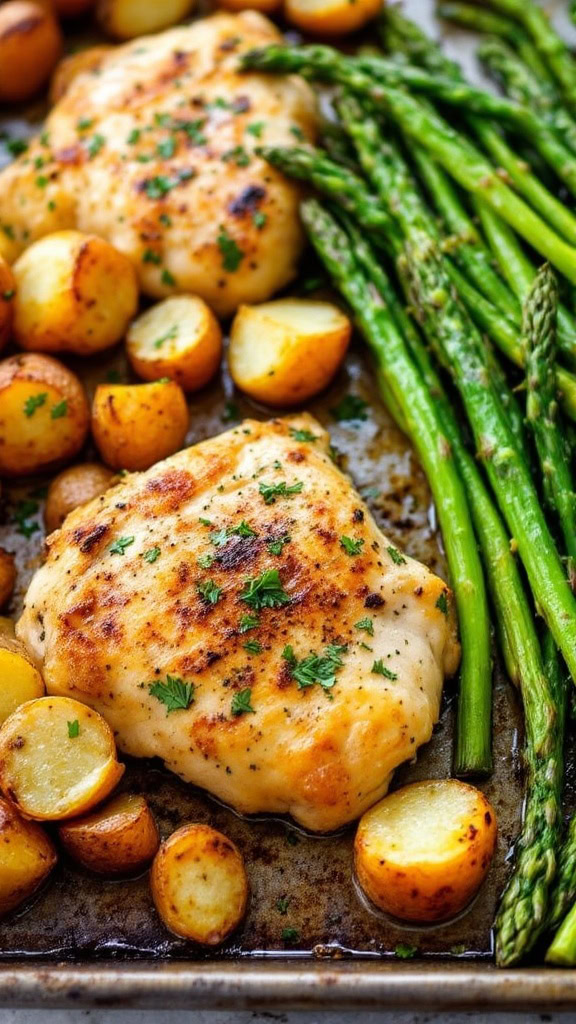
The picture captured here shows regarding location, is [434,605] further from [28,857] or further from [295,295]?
[295,295]

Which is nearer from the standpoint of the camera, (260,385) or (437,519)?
(437,519)

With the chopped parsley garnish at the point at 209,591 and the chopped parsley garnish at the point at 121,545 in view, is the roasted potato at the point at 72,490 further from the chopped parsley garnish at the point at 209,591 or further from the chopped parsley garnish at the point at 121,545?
the chopped parsley garnish at the point at 209,591

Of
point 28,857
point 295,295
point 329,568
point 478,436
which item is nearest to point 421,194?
point 295,295

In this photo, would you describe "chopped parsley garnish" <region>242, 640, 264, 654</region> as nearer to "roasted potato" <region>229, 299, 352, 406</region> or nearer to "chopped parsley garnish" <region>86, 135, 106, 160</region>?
"roasted potato" <region>229, 299, 352, 406</region>

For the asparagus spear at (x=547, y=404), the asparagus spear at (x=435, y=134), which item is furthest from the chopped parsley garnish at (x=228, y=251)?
the asparagus spear at (x=547, y=404)

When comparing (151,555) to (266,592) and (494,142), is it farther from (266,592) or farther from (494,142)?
(494,142)

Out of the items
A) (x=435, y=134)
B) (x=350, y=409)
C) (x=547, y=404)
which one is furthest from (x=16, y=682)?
(x=435, y=134)
